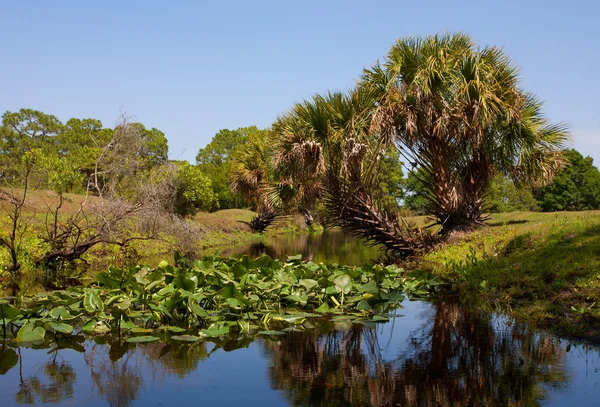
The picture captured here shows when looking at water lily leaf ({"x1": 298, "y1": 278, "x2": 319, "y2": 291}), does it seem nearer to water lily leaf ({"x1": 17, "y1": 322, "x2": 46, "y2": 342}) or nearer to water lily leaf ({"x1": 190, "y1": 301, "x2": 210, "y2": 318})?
water lily leaf ({"x1": 190, "y1": 301, "x2": 210, "y2": 318})

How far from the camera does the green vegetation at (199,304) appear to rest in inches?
289

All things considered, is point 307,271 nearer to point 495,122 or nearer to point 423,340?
point 423,340

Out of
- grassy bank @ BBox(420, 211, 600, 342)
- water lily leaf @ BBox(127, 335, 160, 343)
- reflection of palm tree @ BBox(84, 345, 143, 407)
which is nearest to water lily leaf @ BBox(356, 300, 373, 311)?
Answer: grassy bank @ BBox(420, 211, 600, 342)

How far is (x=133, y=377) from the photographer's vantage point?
5688 mm

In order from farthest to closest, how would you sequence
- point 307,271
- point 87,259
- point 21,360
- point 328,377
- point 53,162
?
point 53,162, point 87,259, point 307,271, point 21,360, point 328,377

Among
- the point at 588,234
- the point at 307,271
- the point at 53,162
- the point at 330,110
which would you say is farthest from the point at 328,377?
the point at 53,162

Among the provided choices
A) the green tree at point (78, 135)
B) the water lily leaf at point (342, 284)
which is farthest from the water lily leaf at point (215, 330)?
the green tree at point (78, 135)

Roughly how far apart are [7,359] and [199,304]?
10.2ft

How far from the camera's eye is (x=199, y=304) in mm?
9000

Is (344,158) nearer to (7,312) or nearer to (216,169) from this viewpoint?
(7,312)

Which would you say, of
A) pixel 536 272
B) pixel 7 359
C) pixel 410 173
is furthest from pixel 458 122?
pixel 7 359

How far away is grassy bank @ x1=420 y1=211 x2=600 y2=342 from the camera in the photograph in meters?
7.89

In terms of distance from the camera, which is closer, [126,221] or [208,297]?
[208,297]

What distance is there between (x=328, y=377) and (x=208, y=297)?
10.8ft
